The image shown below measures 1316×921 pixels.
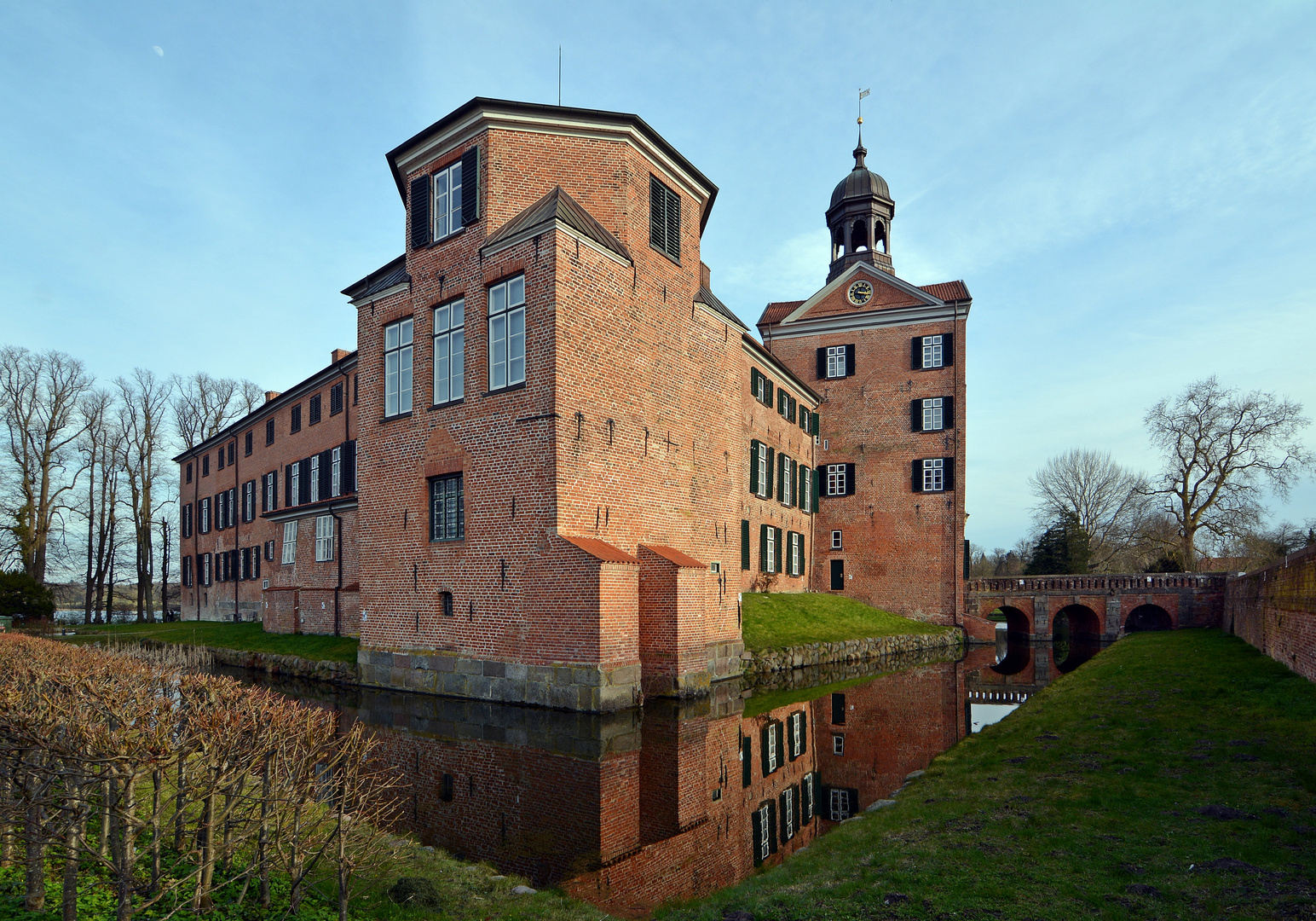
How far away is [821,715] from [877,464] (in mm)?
19301

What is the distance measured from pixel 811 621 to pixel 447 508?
43.3ft

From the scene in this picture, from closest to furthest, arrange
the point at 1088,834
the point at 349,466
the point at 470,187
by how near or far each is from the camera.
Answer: the point at 1088,834
the point at 470,187
the point at 349,466

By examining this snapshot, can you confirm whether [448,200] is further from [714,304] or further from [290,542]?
[290,542]

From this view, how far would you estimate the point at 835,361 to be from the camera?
32.1 m

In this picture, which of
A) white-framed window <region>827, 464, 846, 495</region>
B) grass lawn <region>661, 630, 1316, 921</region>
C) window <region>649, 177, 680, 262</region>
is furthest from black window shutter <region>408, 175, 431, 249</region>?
white-framed window <region>827, 464, 846, 495</region>

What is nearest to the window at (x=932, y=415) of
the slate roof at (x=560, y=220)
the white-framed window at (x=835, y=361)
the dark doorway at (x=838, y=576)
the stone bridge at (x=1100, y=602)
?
the white-framed window at (x=835, y=361)

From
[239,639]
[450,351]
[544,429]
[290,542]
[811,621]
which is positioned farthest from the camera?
[290,542]

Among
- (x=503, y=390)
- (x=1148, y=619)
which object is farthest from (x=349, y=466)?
(x=1148, y=619)

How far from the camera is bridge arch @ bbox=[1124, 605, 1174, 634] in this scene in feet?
102

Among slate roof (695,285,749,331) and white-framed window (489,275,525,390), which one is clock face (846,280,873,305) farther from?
white-framed window (489,275,525,390)

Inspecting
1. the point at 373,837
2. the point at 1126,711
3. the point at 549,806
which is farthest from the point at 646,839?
the point at 1126,711

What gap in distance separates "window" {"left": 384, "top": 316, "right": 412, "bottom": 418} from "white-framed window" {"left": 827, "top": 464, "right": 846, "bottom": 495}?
20.3 metres

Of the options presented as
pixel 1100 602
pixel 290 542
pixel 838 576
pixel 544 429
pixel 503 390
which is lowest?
pixel 1100 602

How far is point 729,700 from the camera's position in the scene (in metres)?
14.4
